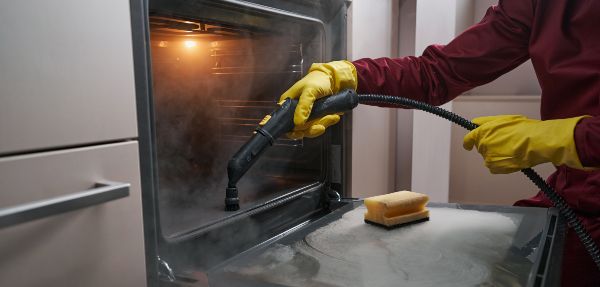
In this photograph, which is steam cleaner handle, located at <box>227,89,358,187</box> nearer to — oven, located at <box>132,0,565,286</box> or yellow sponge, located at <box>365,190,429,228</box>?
oven, located at <box>132,0,565,286</box>

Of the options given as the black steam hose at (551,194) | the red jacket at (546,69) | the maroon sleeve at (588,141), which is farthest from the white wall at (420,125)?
the maroon sleeve at (588,141)

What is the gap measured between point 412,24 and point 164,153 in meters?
1.47

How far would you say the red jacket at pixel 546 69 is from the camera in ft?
3.63

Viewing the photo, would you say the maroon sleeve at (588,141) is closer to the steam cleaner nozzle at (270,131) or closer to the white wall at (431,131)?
the steam cleaner nozzle at (270,131)

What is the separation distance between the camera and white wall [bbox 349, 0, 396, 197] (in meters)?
1.45

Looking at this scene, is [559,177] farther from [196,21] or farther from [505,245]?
[196,21]

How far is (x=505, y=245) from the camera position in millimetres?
891

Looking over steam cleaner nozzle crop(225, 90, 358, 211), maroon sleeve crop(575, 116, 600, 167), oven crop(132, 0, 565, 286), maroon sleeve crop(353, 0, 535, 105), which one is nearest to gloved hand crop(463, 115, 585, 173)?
maroon sleeve crop(575, 116, 600, 167)

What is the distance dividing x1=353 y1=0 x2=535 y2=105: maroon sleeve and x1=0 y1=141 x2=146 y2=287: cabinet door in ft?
2.54

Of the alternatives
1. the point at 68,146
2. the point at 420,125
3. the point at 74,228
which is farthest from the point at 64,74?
the point at 420,125

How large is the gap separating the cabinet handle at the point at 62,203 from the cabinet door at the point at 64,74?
0.07 meters

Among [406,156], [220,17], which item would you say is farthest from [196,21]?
[406,156]

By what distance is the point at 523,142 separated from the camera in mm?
1039

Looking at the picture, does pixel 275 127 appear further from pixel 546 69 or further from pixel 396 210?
pixel 546 69
